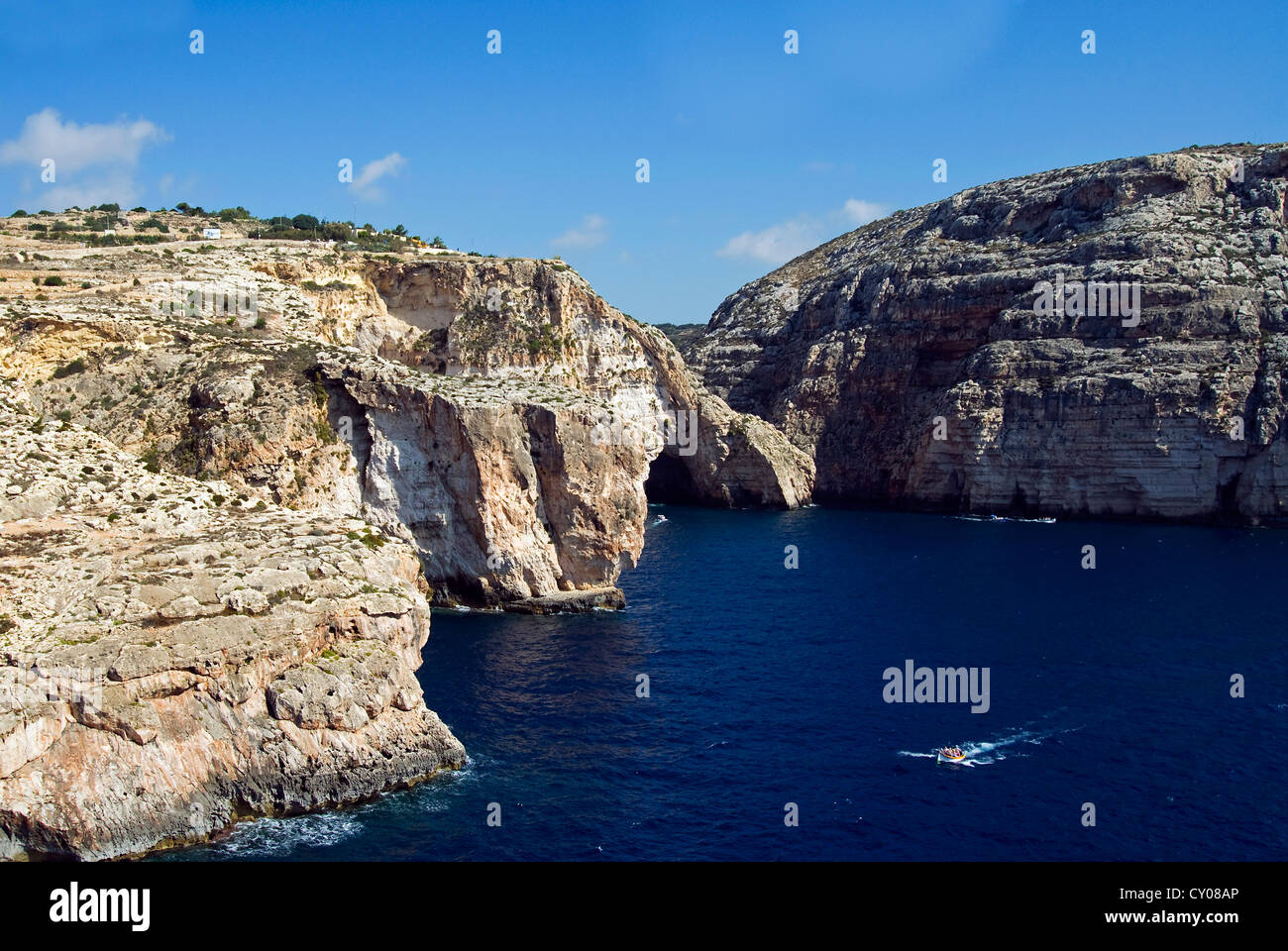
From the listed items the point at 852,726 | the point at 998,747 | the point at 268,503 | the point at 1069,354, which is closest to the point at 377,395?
the point at 268,503

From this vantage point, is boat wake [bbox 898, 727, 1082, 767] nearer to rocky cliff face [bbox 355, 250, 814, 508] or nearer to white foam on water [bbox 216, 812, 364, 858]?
white foam on water [bbox 216, 812, 364, 858]

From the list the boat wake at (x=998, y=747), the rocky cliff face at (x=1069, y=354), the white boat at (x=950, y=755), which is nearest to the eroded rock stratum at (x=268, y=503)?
the white boat at (x=950, y=755)

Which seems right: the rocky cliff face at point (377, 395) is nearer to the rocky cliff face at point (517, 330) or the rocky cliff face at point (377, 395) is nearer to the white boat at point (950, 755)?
the rocky cliff face at point (517, 330)

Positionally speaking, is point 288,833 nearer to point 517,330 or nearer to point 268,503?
point 268,503

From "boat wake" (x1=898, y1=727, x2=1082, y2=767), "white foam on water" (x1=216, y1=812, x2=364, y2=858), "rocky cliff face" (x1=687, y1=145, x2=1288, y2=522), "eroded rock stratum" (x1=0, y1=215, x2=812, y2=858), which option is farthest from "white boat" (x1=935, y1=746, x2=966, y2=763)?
"rocky cliff face" (x1=687, y1=145, x2=1288, y2=522)
